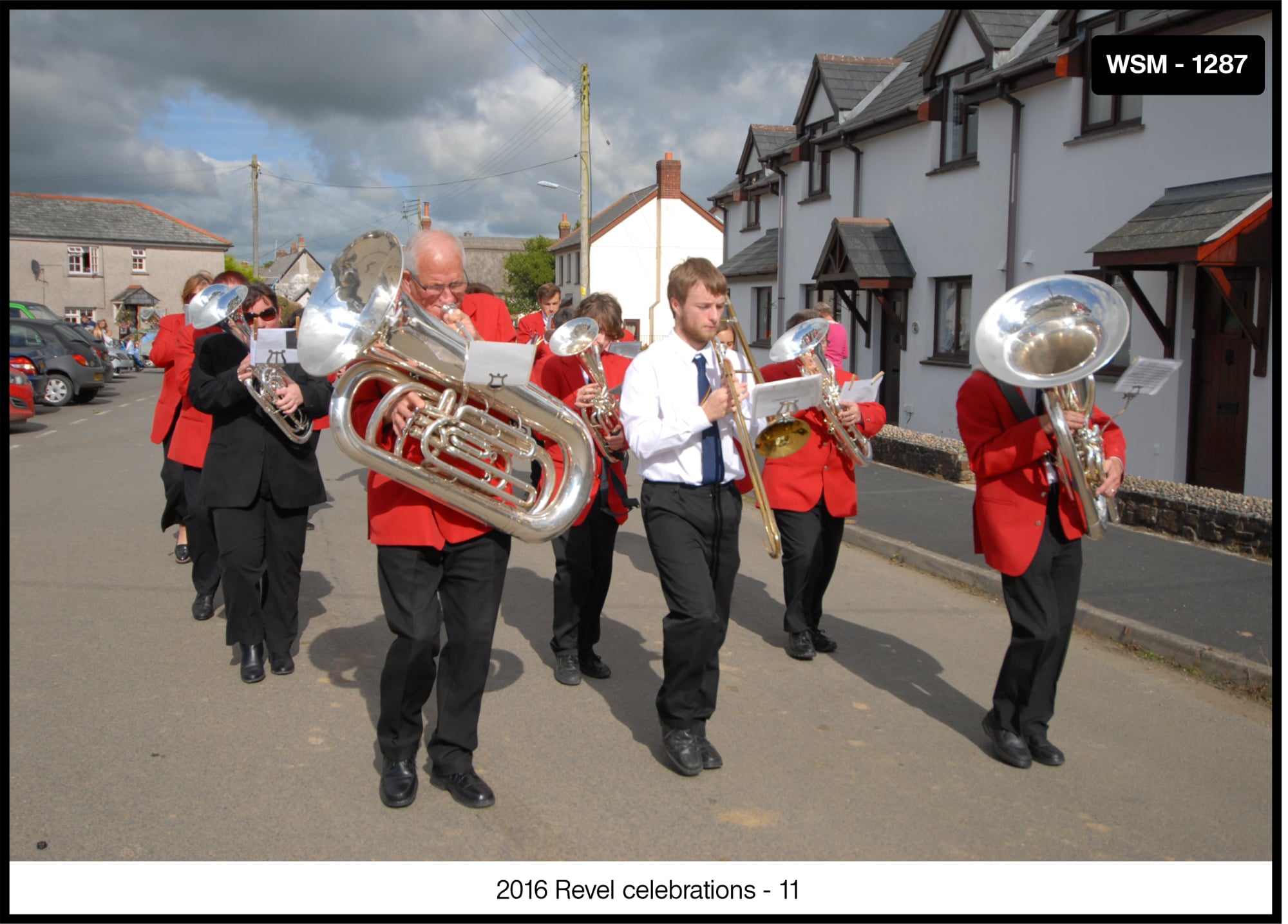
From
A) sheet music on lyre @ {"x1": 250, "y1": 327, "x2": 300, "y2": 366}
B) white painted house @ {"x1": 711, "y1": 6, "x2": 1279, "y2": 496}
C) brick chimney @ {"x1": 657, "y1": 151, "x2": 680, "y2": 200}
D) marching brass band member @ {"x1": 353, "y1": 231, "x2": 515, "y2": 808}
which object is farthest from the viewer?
brick chimney @ {"x1": 657, "y1": 151, "x2": 680, "y2": 200}

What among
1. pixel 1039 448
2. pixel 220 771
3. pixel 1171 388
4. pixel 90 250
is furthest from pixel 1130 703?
pixel 90 250

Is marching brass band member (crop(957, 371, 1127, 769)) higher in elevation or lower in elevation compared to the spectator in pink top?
lower

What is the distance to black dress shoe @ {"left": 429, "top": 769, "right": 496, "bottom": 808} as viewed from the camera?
3.67 m

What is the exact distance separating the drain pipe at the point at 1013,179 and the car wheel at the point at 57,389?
62.9 ft

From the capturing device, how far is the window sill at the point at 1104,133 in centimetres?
1141

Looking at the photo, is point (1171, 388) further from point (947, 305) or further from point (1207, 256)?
point (947, 305)

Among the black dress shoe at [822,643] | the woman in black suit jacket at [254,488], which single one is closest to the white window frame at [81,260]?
the woman in black suit jacket at [254,488]

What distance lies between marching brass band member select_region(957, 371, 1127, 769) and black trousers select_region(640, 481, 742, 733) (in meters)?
1.06

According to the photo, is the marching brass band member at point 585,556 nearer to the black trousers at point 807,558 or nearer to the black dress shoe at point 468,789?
the black trousers at point 807,558

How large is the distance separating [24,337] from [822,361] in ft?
69.6

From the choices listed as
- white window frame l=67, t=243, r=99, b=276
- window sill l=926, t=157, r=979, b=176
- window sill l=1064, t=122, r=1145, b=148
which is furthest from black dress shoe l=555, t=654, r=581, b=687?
white window frame l=67, t=243, r=99, b=276

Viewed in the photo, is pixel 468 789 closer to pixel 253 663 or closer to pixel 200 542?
pixel 253 663

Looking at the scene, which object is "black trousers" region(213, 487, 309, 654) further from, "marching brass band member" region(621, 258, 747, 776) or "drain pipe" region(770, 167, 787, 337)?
"drain pipe" region(770, 167, 787, 337)

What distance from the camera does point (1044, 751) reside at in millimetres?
4152
